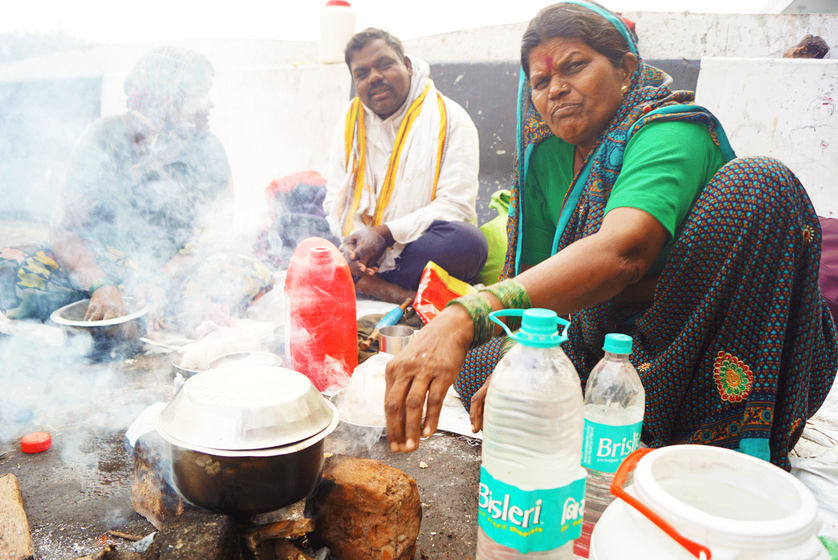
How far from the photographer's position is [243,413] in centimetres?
118

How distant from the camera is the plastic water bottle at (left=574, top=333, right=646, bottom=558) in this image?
1.22m

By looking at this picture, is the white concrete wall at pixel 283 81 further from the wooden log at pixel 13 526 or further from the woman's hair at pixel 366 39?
the wooden log at pixel 13 526

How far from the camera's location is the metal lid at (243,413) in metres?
1.17

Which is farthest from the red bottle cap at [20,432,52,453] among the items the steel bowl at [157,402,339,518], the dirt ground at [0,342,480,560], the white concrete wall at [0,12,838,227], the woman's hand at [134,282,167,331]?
the white concrete wall at [0,12,838,227]

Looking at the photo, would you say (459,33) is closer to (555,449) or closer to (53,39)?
(53,39)

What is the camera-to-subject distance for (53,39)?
13.2 feet

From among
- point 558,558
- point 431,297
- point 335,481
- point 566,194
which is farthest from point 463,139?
point 558,558

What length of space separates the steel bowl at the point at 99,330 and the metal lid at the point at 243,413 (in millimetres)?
1549

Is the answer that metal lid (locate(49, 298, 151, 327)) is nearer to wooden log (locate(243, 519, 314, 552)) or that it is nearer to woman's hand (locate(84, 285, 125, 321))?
woman's hand (locate(84, 285, 125, 321))

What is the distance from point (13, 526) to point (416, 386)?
1212 mm

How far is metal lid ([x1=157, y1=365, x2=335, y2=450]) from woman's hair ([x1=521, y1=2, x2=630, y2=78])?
149cm

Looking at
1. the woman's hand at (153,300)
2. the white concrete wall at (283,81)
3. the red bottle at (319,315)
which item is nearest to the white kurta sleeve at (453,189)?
the red bottle at (319,315)

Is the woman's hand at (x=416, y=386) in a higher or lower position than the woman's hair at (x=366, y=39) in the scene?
lower

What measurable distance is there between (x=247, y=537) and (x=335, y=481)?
25cm
